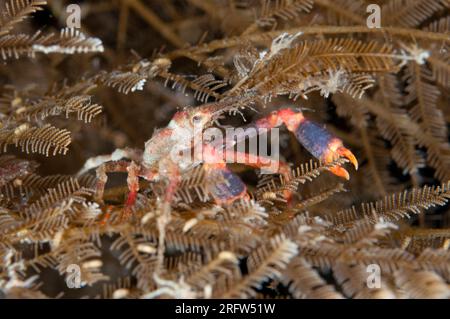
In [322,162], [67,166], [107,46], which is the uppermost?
[107,46]

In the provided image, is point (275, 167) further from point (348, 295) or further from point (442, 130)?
point (442, 130)

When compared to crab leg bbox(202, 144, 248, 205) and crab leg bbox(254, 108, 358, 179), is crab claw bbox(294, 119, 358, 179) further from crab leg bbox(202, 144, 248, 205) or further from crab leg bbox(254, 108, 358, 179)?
crab leg bbox(202, 144, 248, 205)

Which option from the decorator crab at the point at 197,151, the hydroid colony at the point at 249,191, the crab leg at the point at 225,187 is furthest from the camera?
the decorator crab at the point at 197,151

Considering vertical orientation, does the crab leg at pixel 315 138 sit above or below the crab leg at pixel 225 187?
above

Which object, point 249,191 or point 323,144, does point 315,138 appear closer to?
point 323,144

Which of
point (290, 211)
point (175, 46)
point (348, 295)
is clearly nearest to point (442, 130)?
point (290, 211)

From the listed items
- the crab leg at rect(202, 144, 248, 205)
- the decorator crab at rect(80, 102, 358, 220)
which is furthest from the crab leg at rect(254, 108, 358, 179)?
the crab leg at rect(202, 144, 248, 205)

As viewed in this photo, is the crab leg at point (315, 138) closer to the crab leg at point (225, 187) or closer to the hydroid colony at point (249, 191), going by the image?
the hydroid colony at point (249, 191)

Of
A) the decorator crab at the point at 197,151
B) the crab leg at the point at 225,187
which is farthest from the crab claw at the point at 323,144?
the crab leg at the point at 225,187
